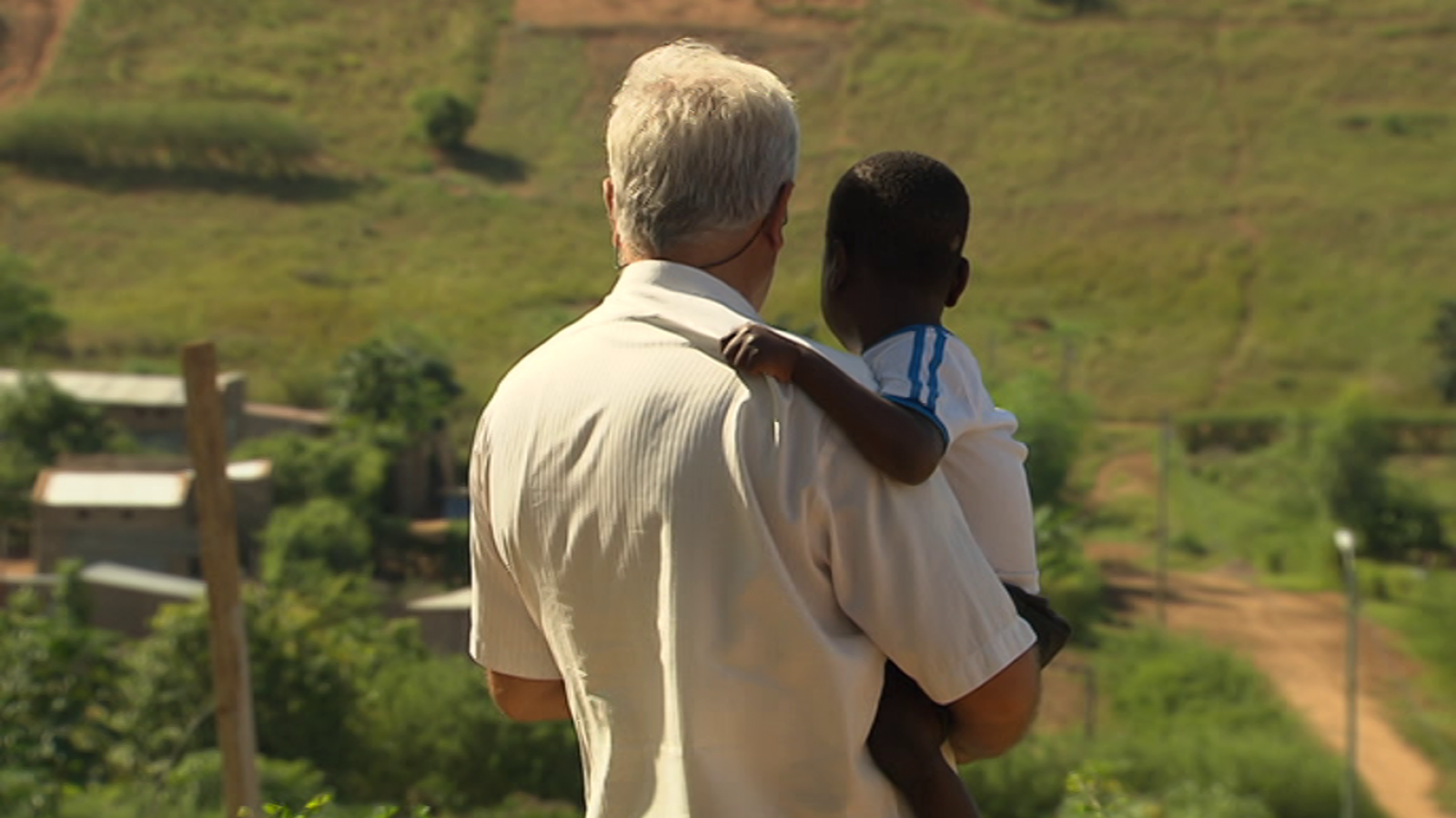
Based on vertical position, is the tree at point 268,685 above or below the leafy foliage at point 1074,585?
above

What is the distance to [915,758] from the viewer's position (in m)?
1.57

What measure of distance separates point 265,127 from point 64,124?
15.5 feet

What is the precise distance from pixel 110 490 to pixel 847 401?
2005 centimetres

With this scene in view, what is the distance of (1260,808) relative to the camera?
16188 mm

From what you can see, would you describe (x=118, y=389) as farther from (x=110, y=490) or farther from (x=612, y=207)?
(x=612, y=207)

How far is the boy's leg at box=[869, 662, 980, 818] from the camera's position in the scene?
1.57 metres

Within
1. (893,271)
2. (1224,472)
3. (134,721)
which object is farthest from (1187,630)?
(893,271)

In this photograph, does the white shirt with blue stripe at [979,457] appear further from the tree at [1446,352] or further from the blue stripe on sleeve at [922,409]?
the tree at [1446,352]

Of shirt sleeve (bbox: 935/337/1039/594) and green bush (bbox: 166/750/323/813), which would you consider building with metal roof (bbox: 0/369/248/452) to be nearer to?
green bush (bbox: 166/750/323/813)

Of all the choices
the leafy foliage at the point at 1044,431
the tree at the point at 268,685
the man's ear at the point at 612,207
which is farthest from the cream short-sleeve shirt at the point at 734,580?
the leafy foliage at the point at 1044,431

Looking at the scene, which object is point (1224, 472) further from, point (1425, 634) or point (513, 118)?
point (513, 118)

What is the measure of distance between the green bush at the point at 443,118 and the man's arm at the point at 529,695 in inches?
1672

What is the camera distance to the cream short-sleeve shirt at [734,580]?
1504 mm

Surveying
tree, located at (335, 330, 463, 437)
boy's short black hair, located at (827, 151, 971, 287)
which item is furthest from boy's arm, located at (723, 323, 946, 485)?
tree, located at (335, 330, 463, 437)
